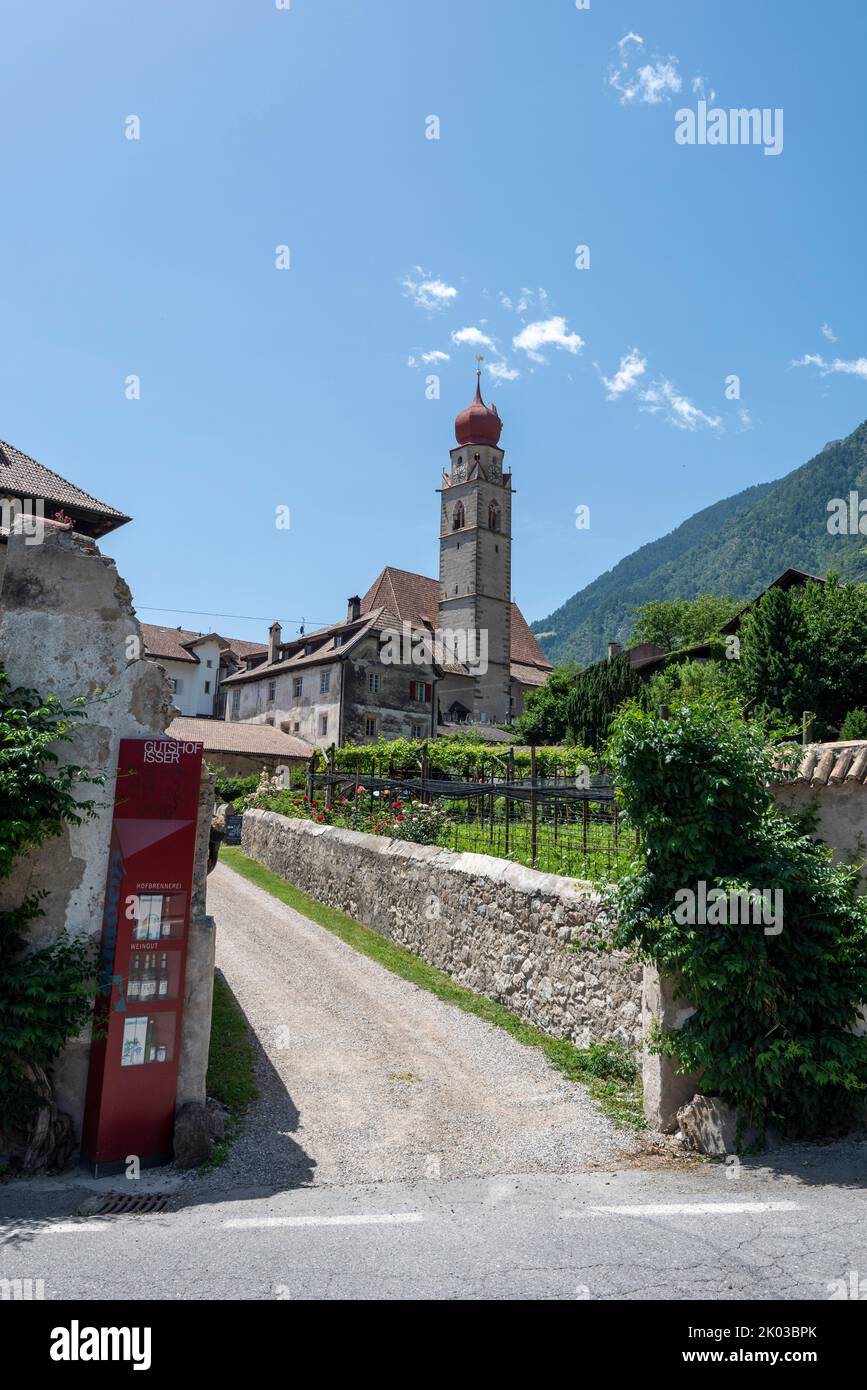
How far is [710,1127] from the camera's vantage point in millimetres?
7078

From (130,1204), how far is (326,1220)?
4.74 feet

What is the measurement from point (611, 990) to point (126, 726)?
581 cm

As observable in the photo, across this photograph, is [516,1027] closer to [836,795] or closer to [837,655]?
[836,795]

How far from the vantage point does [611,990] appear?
9.30m

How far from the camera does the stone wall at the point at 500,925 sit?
9.49 metres

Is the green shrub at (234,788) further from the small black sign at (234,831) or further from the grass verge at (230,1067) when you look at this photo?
the grass verge at (230,1067)

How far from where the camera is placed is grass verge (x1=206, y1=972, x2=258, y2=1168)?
→ 7.66m

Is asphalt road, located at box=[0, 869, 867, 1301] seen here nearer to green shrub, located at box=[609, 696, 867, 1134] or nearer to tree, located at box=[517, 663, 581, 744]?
green shrub, located at box=[609, 696, 867, 1134]

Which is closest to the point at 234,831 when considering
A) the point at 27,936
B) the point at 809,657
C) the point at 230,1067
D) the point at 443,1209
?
the point at 230,1067

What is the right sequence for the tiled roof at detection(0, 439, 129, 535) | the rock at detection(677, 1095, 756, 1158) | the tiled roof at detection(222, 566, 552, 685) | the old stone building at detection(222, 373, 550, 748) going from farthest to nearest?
1. the tiled roof at detection(222, 566, 552, 685)
2. the old stone building at detection(222, 373, 550, 748)
3. the tiled roof at detection(0, 439, 129, 535)
4. the rock at detection(677, 1095, 756, 1158)

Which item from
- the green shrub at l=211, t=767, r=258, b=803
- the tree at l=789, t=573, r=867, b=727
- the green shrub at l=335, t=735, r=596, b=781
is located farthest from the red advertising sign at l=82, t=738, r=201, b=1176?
the tree at l=789, t=573, r=867, b=727

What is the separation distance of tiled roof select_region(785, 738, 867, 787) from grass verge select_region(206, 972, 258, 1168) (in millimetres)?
5924
